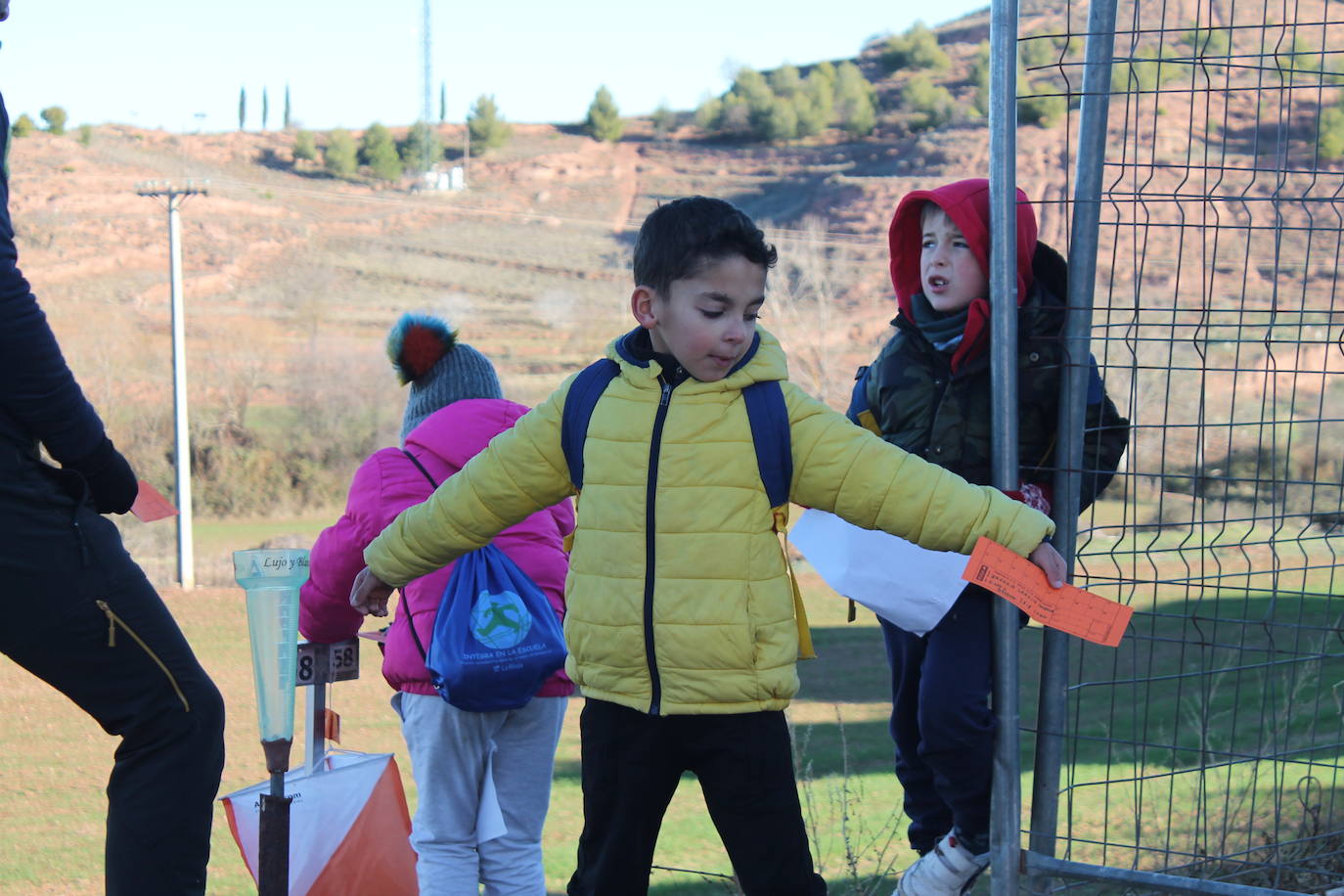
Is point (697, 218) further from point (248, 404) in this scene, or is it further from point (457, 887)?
point (248, 404)

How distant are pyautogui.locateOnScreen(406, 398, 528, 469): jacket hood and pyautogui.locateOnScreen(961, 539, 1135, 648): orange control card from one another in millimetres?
1338

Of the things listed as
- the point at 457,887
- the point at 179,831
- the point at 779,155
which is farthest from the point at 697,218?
the point at 779,155

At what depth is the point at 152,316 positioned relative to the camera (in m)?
52.1

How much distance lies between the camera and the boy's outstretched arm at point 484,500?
276 centimetres

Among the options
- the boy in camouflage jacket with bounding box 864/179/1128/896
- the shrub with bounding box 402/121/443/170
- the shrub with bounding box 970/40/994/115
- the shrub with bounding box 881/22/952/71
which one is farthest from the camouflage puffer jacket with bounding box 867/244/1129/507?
the shrub with bounding box 881/22/952/71

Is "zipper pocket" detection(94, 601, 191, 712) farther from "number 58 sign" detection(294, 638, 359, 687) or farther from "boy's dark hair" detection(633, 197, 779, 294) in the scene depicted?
"boy's dark hair" detection(633, 197, 779, 294)

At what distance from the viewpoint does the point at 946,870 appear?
3.12 meters

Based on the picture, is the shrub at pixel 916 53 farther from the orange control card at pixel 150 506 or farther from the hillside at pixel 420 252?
the orange control card at pixel 150 506

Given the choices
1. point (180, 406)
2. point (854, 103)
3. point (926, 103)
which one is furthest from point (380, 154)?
point (180, 406)

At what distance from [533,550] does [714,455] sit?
102 centimetres

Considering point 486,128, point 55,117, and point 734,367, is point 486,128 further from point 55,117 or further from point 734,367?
point 734,367

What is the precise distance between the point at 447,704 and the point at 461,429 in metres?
0.69

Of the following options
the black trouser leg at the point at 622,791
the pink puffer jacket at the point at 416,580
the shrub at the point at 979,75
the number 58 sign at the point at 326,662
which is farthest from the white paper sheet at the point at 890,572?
the shrub at the point at 979,75

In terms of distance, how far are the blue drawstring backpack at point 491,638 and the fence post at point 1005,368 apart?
1.06 m
